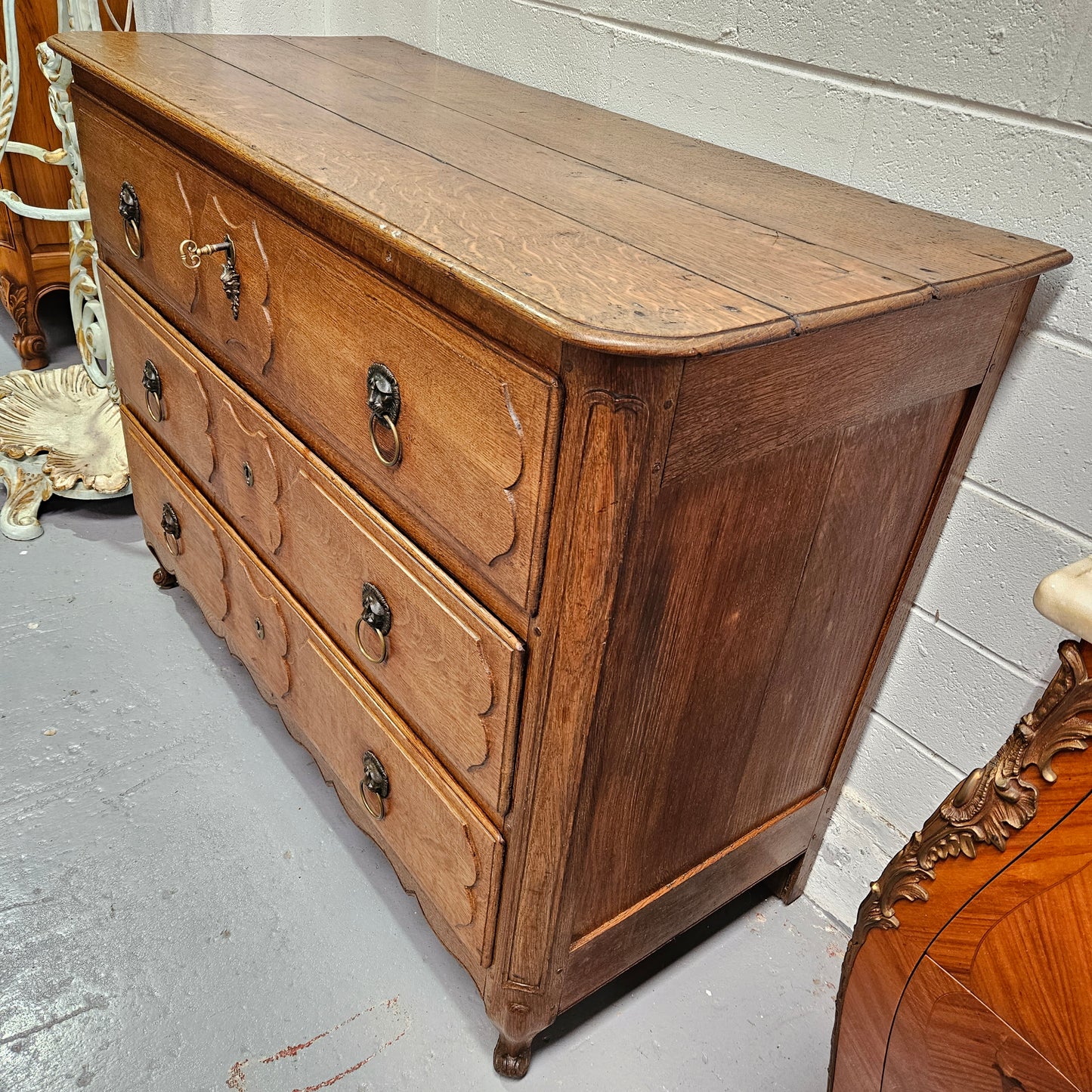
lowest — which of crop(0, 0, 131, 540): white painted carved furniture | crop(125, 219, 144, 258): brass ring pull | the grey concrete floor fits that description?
the grey concrete floor

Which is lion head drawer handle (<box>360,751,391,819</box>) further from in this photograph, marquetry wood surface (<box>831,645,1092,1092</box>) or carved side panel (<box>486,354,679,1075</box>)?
marquetry wood surface (<box>831,645,1092,1092</box>)

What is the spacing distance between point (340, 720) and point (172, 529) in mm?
624

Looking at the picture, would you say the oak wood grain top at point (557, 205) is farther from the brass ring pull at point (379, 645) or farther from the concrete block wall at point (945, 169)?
the brass ring pull at point (379, 645)

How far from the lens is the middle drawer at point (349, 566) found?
3.12 ft

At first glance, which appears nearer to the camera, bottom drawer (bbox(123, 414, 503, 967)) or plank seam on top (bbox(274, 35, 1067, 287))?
plank seam on top (bbox(274, 35, 1067, 287))

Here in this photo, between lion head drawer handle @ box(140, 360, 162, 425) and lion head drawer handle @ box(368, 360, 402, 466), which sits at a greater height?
lion head drawer handle @ box(368, 360, 402, 466)

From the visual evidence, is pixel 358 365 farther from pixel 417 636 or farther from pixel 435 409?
pixel 417 636

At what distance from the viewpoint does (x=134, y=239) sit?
1.44 meters

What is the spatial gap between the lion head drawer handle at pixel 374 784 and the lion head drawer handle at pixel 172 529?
67 centimetres

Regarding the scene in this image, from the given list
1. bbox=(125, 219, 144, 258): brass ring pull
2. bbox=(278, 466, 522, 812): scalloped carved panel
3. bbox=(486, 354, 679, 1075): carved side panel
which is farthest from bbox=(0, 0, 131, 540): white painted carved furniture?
bbox=(486, 354, 679, 1075): carved side panel

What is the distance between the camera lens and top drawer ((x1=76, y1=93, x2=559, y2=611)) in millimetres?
811

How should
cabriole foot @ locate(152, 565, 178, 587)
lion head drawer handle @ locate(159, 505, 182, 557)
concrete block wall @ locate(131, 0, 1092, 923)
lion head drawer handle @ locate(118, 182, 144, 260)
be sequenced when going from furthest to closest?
cabriole foot @ locate(152, 565, 178, 587) < lion head drawer handle @ locate(159, 505, 182, 557) < lion head drawer handle @ locate(118, 182, 144, 260) < concrete block wall @ locate(131, 0, 1092, 923)

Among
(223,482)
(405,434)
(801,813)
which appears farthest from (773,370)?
(223,482)

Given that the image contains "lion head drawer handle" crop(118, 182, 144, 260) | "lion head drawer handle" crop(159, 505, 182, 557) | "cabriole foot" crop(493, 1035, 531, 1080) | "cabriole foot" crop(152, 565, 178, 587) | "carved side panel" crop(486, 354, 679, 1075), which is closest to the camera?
"carved side panel" crop(486, 354, 679, 1075)
